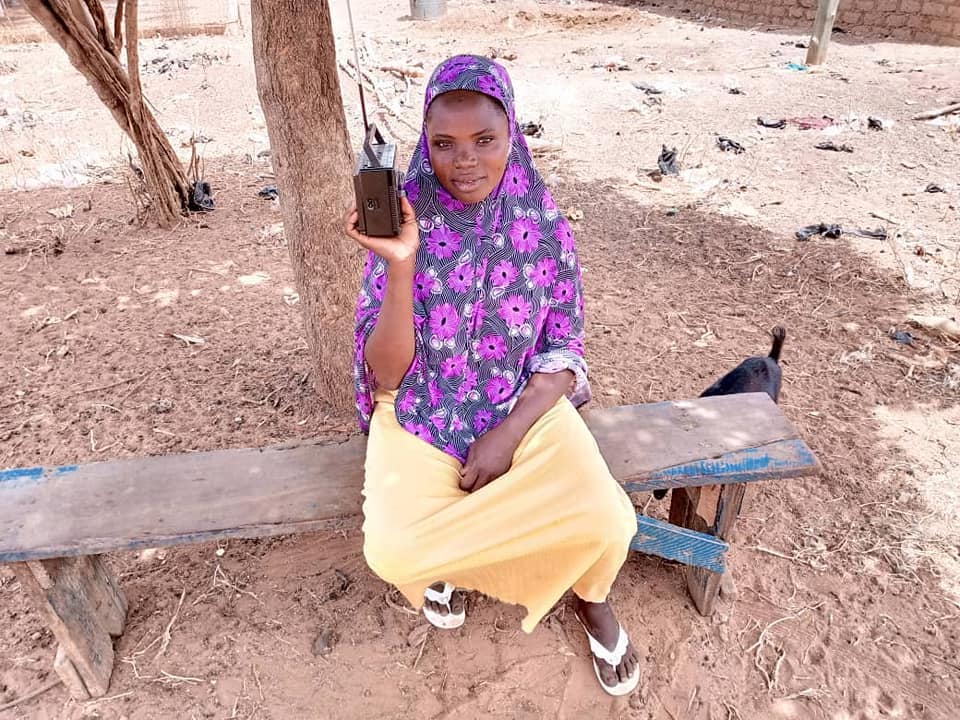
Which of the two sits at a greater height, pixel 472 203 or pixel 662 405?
pixel 472 203

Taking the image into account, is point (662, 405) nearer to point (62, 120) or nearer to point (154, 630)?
point (154, 630)

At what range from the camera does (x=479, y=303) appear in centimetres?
196

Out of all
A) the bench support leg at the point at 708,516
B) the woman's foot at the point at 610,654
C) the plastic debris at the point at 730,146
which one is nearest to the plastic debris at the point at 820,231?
the plastic debris at the point at 730,146

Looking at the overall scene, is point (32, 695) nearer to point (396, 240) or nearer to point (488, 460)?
point (488, 460)

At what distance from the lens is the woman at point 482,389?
5.63 feet

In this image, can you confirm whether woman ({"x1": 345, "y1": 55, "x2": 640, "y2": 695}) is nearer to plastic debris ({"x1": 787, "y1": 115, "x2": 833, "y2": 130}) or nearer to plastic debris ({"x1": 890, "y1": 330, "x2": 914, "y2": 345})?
plastic debris ({"x1": 890, "y1": 330, "x2": 914, "y2": 345})

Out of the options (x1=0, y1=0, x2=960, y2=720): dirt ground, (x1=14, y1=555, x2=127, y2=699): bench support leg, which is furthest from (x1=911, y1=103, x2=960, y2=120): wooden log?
(x1=14, y1=555, x2=127, y2=699): bench support leg

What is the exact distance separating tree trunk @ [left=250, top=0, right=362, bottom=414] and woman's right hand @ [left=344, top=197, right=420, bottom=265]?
1241mm

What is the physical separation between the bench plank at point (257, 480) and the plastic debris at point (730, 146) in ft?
15.9

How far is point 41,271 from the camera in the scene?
14.9 ft

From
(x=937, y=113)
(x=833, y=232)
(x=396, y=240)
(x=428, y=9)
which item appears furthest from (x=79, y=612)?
(x=428, y=9)

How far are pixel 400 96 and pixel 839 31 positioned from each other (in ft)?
23.6

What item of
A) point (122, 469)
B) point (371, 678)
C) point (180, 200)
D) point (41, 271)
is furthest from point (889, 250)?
point (41, 271)

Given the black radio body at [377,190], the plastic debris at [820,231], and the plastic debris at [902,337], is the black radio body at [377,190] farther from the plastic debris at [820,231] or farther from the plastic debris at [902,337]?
the plastic debris at [820,231]
